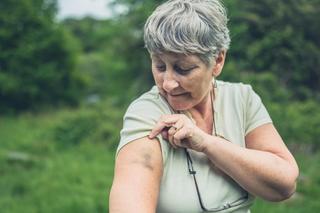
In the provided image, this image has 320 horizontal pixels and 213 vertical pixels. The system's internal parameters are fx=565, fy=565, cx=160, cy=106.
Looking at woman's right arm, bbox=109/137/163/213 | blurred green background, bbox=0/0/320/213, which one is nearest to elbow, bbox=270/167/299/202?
woman's right arm, bbox=109/137/163/213

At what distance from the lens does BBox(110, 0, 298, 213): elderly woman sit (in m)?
1.66

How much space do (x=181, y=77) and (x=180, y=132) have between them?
18 cm

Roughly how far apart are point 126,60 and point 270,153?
10636 millimetres

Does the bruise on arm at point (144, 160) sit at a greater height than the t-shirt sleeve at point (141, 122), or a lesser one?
lesser

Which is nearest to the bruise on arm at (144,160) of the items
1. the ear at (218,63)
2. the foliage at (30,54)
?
the ear at (218,63)

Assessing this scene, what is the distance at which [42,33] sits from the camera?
14.7 meters

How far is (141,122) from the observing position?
5.63ft

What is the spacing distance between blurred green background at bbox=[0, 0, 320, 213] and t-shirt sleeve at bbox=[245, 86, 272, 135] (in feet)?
7.25

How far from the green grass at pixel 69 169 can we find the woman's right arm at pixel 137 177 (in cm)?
395

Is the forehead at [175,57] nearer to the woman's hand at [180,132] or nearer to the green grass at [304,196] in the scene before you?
the woman's hand at [180,132]

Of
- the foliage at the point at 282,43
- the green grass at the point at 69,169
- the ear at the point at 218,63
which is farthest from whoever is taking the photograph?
the foliage at the point at 282,43

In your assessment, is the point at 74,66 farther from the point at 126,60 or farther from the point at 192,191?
the point at 192,191

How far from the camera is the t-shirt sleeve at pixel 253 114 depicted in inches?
75.1

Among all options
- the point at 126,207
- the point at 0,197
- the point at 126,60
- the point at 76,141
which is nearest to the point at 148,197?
the point at 126,207
